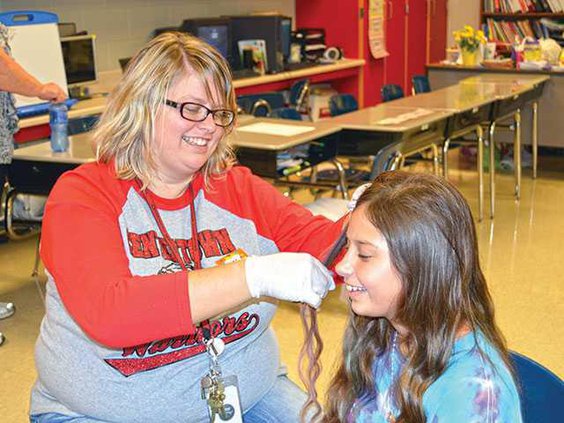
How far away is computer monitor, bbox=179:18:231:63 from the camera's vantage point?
5820 millimetres

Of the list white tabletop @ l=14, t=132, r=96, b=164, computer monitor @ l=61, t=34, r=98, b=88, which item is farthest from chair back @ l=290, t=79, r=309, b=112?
white tabletop @ l=14, t=132, r=96, b=164

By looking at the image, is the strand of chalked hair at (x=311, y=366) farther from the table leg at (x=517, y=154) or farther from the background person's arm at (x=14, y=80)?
the table leg at (x=517, y=154)

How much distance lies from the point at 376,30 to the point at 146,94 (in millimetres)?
6411

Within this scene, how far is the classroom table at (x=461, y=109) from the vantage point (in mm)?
4668

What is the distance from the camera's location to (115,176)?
1.68m

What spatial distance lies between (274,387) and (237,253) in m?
0.32

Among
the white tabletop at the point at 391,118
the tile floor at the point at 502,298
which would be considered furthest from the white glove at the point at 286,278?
the white tabletop at the point at 391,118

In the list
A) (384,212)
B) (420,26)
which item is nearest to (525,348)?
(384,212)

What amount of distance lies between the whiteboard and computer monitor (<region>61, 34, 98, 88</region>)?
133mm

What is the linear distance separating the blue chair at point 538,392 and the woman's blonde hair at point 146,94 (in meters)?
0.78

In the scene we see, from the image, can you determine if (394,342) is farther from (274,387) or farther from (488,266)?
(488,266)

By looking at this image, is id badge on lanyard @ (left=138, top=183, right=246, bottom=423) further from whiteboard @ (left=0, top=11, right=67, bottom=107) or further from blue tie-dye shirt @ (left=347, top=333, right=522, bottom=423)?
whiteboard @ (left=0, top=11, right=67, bottom=107)

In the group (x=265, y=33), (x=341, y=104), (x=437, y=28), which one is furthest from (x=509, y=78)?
(x=437, y=28)

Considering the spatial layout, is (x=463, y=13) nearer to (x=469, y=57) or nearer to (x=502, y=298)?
(x=469, y=57)
